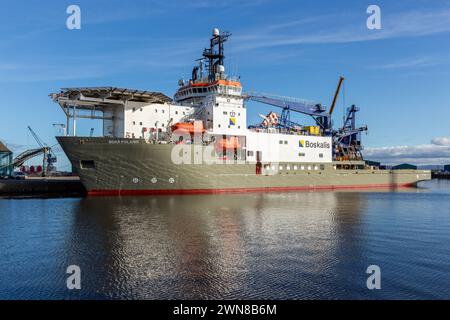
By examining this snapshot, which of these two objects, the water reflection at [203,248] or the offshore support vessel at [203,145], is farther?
the offshore support vessel at [203,145]

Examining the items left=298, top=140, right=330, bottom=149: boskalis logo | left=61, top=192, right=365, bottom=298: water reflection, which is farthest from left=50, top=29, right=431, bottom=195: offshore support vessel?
left=61, top=192, right=365, bottom=298: water reflection

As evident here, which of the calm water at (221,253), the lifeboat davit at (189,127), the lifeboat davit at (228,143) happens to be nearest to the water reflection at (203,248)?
the calm water at (221,253)

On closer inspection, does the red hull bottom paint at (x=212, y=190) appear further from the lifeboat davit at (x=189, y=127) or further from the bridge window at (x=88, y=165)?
the lifeboat davit at (x=189, y=127)

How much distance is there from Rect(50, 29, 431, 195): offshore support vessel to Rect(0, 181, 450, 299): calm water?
8.81 meters

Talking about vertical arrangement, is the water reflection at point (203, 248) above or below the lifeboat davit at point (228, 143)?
below

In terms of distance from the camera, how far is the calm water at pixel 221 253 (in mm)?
11109

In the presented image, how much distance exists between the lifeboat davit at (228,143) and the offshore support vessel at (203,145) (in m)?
0.13

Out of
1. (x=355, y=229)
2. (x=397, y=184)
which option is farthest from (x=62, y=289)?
(x=397, y=184)

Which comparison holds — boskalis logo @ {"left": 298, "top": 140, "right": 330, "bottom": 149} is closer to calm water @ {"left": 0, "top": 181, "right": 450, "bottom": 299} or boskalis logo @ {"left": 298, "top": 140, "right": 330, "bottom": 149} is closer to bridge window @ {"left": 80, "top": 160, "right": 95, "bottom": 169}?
calm water @ {"left": 0, "top": 181, "right": 450, "bottom": 299}

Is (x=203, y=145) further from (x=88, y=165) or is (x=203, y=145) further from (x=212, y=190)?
(x=88, y=165)

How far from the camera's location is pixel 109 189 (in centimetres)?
3544

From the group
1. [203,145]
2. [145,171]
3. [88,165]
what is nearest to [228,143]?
[203,145]

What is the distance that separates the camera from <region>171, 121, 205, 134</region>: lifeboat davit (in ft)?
126
